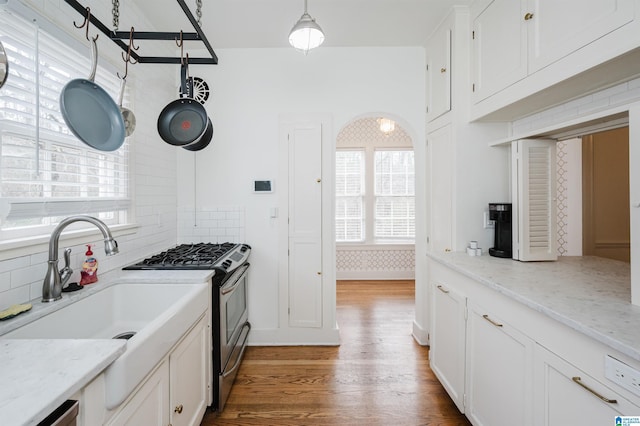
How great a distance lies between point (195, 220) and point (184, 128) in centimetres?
104

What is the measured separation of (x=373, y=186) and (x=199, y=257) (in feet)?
11.3

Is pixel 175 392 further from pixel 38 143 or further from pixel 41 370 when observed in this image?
pixel 38 143

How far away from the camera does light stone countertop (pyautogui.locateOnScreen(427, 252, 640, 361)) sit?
2.95 ft

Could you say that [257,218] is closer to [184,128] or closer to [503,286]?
[184,128]

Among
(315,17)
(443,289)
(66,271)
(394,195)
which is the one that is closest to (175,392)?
(66,271)

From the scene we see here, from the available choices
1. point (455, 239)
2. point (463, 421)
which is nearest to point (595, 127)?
point (455, 239)

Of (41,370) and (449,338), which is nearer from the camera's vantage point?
(41,370)

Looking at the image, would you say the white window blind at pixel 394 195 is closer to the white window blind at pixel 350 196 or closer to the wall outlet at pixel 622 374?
the white window blind at pixel 350 196

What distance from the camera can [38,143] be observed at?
1306 millimetres

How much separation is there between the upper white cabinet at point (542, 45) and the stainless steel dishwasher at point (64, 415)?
7.24ft

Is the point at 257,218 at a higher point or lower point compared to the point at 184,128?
lower

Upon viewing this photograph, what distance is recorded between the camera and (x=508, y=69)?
5.51 ft

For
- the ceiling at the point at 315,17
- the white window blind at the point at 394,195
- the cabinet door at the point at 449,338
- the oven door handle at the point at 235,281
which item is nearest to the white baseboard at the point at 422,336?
the cabinet door at the point at 449,338

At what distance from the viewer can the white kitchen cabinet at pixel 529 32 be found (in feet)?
3.75
